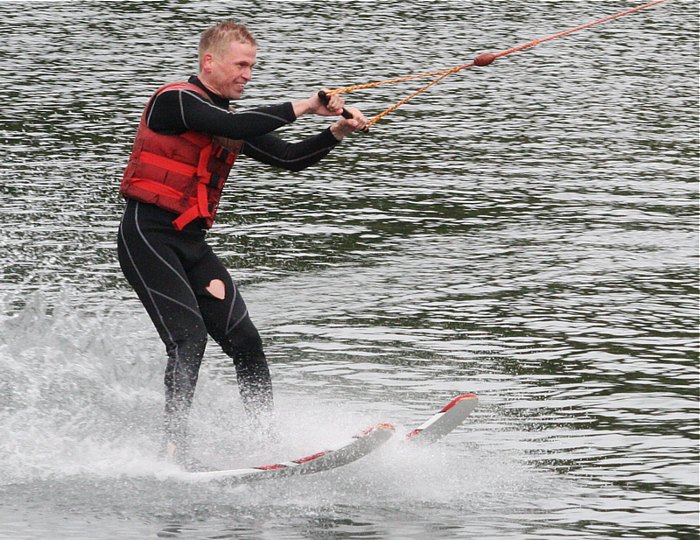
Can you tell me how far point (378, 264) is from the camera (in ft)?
36.0

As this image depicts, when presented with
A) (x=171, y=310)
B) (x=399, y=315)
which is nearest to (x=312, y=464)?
(x=171, y=310)

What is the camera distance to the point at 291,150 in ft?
22.9

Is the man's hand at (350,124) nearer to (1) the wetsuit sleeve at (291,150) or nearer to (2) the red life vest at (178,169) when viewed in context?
(1) the wetsuit sleeve at (291,150)

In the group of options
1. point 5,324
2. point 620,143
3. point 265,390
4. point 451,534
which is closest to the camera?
point 451,534

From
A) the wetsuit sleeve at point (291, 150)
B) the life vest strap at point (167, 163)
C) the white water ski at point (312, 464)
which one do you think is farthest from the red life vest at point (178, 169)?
the white water ski at point (312, 464)

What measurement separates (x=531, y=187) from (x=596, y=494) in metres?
7.47

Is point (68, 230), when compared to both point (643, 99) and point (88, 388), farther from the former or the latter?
point (643, 99)

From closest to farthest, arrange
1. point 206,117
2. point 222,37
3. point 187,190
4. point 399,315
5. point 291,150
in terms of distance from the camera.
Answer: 1. point 206,117
2. point 222,37
3. point 187,190
4. point 291,150
5. point 399,315

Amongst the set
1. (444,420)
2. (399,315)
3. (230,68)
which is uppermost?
(230,68)

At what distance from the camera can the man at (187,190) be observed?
652cm

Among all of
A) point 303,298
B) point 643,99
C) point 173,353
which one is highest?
point 173,353

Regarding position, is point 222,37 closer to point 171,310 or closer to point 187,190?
point 187,190

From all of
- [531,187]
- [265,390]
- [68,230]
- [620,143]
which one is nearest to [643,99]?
[620,143]

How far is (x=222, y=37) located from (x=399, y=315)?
11.1 feet
